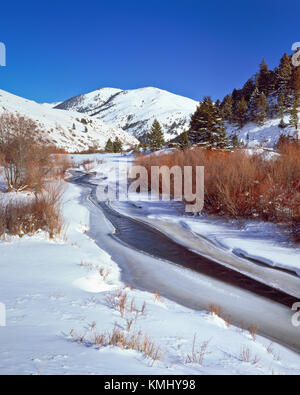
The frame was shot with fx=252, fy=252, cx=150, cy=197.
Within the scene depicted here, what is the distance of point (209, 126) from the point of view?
24859 mm

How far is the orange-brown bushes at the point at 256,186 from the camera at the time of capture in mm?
8305

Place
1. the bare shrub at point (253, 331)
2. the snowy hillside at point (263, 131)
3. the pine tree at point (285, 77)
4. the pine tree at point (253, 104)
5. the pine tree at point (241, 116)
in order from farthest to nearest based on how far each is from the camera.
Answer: the pine tree at point (253, 104) → the pine tree at point (241, 116) → the pine tree at point (285, 77) → the snowy hillside at point (263, 131) → the bare shrub at point (253, 331)

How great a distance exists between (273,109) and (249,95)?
26.4 ft

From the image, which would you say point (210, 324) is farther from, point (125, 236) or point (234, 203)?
point (234, 203)

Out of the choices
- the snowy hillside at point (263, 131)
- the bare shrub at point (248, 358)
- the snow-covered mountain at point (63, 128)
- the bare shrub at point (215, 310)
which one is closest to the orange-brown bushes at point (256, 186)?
the bare shrub at point (215, 310)

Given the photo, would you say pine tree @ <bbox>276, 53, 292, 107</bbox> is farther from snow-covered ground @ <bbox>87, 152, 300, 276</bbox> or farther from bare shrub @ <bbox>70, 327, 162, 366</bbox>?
bare shrub @ <bbox>70, 327, 162, 366</bbox>

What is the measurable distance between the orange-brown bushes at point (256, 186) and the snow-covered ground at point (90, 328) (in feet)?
18.0

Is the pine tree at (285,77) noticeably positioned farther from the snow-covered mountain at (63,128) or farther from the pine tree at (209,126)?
the snow-covered mountain at (63,128)

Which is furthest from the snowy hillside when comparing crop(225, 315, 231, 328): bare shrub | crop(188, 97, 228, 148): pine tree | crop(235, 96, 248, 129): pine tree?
crop(225, 315, 231, 328): bare shrub

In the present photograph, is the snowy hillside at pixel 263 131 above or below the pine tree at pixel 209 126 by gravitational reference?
above

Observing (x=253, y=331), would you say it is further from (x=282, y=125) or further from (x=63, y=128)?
(x=63, y=128)

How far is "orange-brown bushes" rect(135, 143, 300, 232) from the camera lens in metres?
8.30

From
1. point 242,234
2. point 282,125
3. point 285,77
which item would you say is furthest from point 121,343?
point 285,77

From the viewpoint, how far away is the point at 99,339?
96.8 inches
